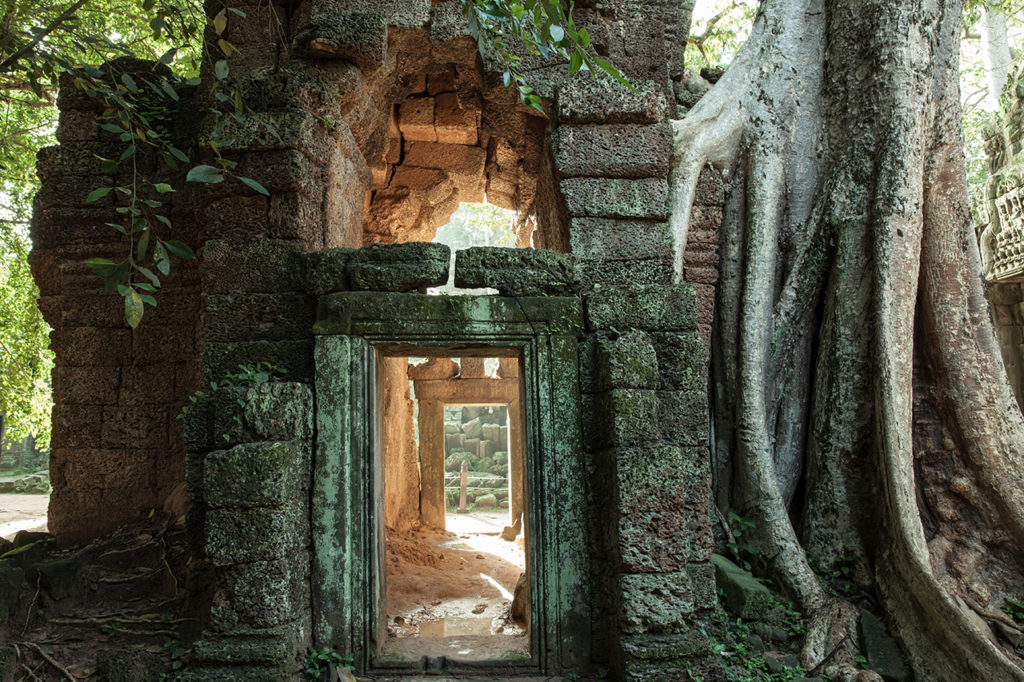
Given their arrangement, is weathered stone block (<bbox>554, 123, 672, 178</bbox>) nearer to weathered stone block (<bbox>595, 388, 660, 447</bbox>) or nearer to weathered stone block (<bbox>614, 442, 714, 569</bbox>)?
weathered stone block (<bbox>595, 388, 660, 447</bbox>)

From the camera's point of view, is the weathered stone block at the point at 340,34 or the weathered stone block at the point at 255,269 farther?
the weathered stone block at the point at 340,34

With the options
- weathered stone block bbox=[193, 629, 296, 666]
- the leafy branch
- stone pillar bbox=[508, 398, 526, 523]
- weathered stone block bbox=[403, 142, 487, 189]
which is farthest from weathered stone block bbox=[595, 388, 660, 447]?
stone pillar bbox=[508, 398, 526, 523]

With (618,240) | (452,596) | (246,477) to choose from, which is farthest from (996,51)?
(246,477)

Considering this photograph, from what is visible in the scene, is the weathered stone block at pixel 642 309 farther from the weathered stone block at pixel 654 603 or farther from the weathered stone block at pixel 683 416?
the weathered stone block at pixel 654 603

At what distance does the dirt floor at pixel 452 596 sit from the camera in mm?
3674

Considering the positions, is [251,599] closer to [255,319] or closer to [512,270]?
[255,319]

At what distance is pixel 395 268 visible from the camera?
11.8 ft

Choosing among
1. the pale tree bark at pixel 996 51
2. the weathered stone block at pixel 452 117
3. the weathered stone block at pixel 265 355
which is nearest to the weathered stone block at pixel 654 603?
the weathered stone block at pixel 265 355

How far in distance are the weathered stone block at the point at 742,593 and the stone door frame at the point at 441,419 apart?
4.99 metres

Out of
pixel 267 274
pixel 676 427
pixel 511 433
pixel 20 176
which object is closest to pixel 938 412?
pixel 676 427

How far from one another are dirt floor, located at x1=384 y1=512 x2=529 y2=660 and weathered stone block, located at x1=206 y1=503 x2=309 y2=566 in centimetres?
93

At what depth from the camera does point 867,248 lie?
4.38 metres

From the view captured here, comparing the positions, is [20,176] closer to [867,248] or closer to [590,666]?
[590,666]

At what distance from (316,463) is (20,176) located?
5.09 meters
